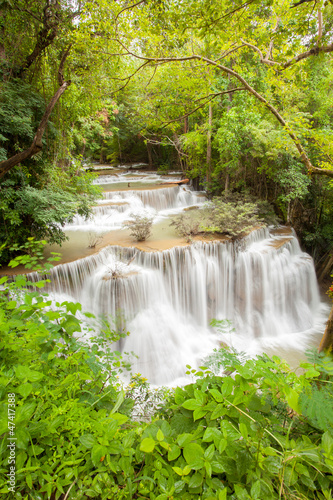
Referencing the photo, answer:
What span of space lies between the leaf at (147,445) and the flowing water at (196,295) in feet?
16.0

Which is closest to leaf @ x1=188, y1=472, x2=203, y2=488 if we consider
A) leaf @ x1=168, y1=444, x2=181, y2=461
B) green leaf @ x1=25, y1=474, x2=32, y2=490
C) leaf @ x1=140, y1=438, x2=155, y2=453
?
leaf @ x1=168, y1=444, x2=181, y2=461

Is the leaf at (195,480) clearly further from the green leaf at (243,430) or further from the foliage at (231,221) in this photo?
the foliage at (231,221)

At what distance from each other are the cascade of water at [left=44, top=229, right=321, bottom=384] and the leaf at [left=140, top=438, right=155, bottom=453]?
492 centimetres

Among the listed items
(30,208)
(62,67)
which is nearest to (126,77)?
(62,67)

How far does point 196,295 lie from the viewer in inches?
287

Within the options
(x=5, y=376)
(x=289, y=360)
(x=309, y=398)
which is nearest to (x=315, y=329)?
(x=289, y=360)

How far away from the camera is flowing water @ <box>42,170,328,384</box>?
238 inches

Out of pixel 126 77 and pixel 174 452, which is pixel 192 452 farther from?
pixel 126 77

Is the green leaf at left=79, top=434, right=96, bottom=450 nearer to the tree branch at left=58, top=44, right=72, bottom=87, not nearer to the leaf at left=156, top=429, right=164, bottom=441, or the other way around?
the leaf at left=156, top=429, right=164, bottom=441

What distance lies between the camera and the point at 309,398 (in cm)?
127

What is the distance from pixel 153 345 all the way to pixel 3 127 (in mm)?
5790

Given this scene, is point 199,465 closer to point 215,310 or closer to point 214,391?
point 214,391

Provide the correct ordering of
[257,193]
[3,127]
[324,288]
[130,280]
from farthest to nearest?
1. [257,193]
2. [324,288]
3. [130,280]
4. [3,127]

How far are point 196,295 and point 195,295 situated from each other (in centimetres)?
3
